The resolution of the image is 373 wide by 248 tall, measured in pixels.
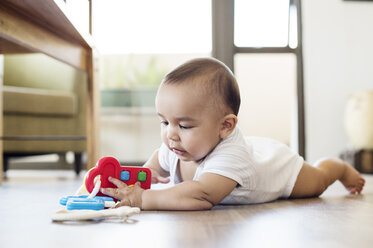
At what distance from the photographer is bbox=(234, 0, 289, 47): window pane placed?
2.37 m

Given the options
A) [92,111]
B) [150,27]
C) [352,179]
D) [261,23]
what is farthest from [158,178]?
[150,27]

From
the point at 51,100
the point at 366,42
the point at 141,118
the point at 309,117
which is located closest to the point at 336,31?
the point at 366,42

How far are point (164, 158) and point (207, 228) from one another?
0.40m

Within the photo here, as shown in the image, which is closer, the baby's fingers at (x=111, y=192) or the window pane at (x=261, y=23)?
the baby's fingers at (x=111, y=192)

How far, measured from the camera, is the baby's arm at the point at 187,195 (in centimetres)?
76

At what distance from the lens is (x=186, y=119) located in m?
0.76

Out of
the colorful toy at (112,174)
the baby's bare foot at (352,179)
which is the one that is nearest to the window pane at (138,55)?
the baby's bare foot at (352,179)

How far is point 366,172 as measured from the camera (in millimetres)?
2211

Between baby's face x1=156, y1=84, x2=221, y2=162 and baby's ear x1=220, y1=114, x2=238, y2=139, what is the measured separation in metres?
0.01

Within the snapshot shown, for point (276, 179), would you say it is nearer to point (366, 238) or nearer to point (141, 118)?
point (366, 238)

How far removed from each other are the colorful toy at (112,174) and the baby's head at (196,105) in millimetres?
96

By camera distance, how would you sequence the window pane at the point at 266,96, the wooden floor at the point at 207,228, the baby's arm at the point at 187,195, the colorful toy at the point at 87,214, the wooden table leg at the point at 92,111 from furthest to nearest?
the window pane at the point at 266,96 → the wooden table leg at the point at 92,111 → the baby's arm at the point at 187,195 → the colorful toy at the point at 87,214 → the wooden floor at the point at 207,228

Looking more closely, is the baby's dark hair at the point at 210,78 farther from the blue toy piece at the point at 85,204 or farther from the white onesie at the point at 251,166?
the blue toy piece at the point at 85,204

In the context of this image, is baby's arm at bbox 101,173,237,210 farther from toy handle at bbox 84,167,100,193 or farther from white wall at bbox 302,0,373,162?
white wall at bbox 302,0,373,162
